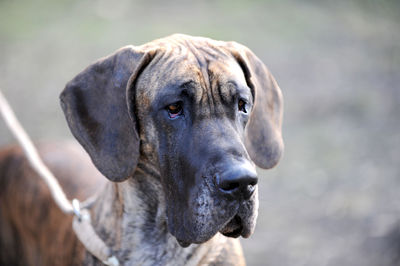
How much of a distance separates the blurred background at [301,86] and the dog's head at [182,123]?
8.55 feet

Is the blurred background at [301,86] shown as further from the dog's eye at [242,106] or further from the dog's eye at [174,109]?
Result: the dog's eye at [174,109]

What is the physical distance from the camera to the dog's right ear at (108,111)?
272 cm

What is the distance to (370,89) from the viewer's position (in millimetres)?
8766

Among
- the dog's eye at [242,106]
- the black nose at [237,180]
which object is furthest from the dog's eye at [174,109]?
the black nose at [237,180]

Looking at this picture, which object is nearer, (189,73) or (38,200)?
(189,73)

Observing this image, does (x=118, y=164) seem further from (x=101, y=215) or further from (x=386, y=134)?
(x=386, y=134)

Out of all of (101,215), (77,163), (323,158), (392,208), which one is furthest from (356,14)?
(101,215)

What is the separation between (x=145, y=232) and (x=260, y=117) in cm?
97

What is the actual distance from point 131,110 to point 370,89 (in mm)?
6934

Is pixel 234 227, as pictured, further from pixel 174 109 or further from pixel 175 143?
pixel 174 109

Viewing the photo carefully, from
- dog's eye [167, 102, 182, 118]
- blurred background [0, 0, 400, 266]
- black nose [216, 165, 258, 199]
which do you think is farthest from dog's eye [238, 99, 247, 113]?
blurred background [0, 0, 400, 266]

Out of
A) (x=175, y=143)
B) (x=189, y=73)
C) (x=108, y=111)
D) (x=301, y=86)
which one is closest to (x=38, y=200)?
(x=108, y=111)

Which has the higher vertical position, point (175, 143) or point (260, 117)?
point (175, 143)

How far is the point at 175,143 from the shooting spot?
8.57 ft
